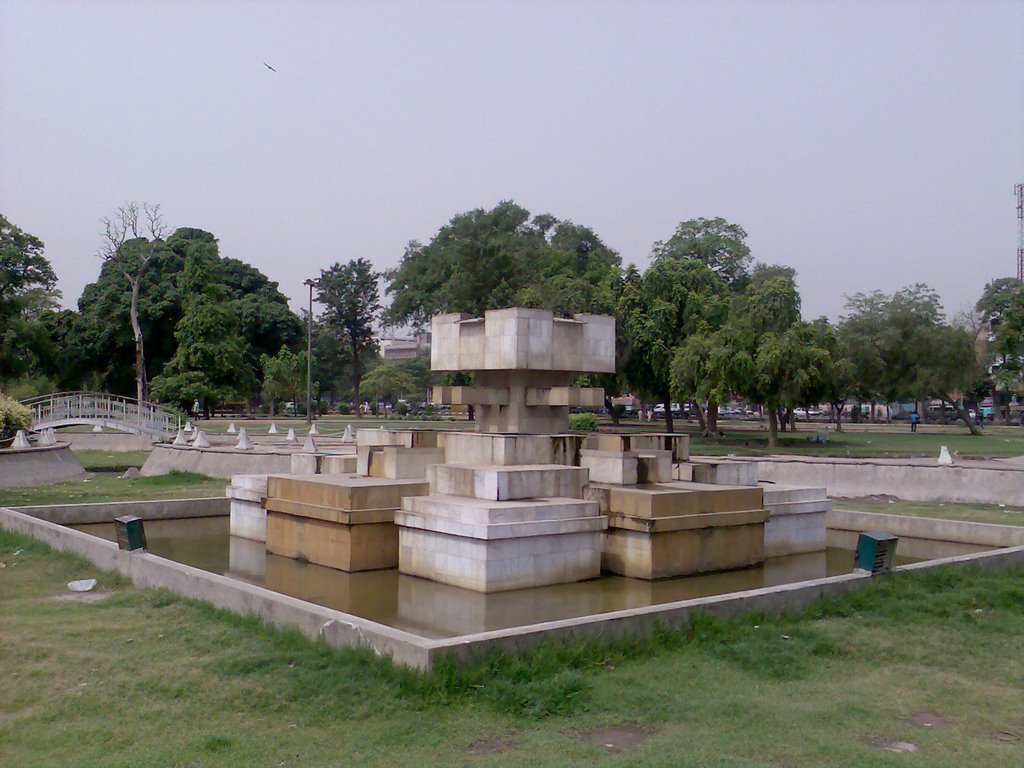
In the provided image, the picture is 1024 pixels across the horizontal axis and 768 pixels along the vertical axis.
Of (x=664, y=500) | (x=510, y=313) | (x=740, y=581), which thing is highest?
(x=510, y=313)

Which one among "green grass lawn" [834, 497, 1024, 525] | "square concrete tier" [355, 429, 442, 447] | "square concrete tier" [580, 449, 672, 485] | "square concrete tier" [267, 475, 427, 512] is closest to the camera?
"square concrete tier" [267, 475, 427, 512]

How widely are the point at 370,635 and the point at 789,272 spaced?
211ft

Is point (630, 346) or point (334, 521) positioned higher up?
point (630, 346)

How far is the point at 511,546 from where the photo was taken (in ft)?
36.3

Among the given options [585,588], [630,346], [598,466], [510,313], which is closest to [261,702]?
[585,588]

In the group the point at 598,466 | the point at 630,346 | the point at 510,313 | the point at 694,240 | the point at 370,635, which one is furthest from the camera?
the point at 694,240

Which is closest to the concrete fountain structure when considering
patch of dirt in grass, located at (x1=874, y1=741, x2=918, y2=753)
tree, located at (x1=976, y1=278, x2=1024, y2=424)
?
patch of dirt in grass, located at (x1=874, y1=741, x2=918, y2=753)

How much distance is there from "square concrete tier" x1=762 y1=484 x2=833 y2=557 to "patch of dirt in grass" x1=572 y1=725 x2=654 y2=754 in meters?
7.97

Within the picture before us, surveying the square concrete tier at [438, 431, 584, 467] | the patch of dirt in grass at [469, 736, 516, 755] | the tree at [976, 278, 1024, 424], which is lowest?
the patch of dirt in grass at [469, 736, 516, 755]

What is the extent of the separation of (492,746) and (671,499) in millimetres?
6567

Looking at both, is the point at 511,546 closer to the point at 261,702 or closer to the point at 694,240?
the point at 261,702

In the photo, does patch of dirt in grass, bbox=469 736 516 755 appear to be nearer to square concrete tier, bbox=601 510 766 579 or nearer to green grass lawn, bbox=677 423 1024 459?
square concrete tier, bbox=601 510 766 579

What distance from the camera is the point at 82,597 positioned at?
10.3 m

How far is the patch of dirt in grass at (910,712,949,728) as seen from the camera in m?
6.76
